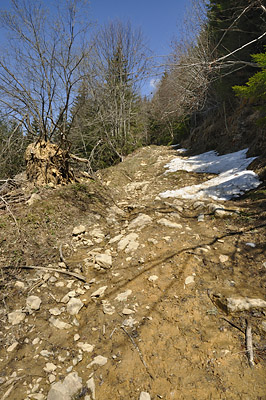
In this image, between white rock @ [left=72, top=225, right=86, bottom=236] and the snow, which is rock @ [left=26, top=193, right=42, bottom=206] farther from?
the snow

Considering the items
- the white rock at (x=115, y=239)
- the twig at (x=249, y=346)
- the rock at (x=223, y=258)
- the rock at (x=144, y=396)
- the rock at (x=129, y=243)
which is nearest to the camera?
the rock at (x=144, y=396)

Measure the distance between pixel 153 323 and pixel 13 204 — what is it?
335 cm

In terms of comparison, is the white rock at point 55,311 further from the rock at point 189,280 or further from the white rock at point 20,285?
the rock at point 189,280

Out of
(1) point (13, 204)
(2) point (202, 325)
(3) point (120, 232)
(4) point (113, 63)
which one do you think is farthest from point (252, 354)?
(4) point (113, 63)

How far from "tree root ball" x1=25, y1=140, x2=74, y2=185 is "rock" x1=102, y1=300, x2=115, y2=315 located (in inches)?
137

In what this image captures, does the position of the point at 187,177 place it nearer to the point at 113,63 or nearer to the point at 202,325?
the point at 202,325

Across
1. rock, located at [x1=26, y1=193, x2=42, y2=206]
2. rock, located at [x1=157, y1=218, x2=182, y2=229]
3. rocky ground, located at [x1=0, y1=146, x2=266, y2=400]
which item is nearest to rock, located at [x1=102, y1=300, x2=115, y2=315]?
rocky ground, located at [x1=0, y1=146, x2=266, y2=400]

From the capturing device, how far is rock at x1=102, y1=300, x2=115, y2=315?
6.85 feet

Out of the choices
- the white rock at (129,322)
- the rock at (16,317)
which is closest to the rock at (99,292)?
the white rock at (129,322)

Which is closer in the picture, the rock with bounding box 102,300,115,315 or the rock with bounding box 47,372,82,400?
the rock with bounding box 47,372,82,400

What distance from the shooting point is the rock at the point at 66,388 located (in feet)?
4.68

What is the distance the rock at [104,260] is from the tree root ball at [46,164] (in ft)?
8.95

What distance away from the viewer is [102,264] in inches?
111

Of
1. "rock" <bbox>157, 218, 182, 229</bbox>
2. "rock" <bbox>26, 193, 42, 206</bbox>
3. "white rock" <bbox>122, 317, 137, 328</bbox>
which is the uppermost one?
"rock" <bbox>26, 193, 42, 206</bbox>
